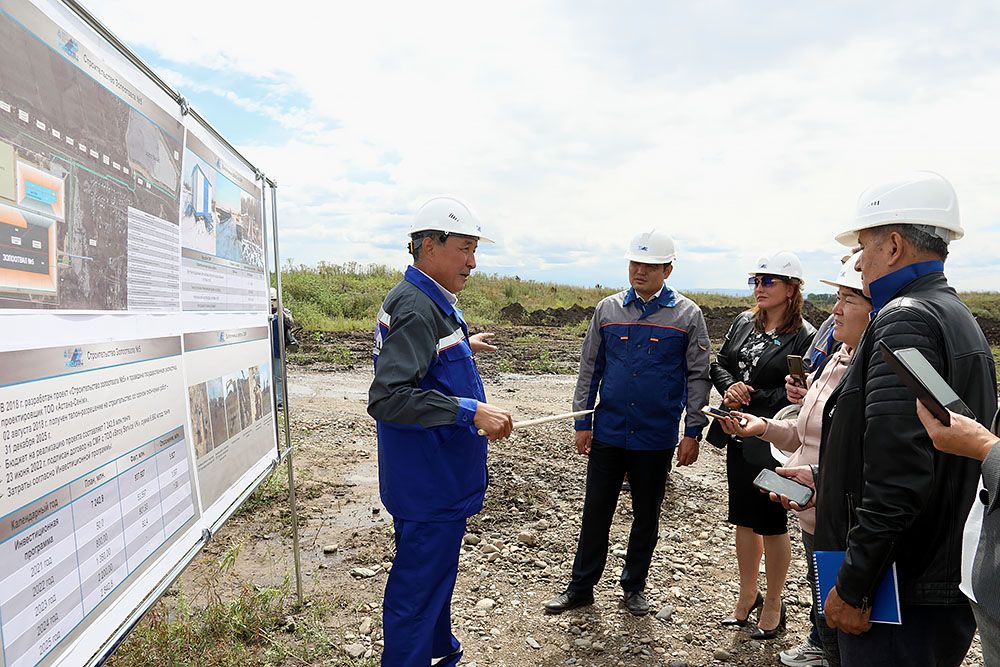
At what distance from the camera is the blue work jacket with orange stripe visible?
3.62 meters

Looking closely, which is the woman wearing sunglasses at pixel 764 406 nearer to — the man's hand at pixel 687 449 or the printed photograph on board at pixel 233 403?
the man's hand at pixel 687 449

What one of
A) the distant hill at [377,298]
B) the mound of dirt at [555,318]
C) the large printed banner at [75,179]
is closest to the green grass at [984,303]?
the distant hill at [377,298]

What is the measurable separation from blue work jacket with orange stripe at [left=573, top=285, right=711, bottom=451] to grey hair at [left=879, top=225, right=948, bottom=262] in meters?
1.78

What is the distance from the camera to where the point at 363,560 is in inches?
167

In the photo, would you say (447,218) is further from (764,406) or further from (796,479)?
(764,406)

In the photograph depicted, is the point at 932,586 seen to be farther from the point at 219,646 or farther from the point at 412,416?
the point at 219,646

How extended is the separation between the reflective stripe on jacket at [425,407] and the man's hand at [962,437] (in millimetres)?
1562

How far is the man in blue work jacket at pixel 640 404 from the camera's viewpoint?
11.9ft

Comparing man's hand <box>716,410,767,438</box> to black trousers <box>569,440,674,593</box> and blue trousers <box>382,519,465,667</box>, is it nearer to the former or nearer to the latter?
black trousers <box>569,440,674,593</box>

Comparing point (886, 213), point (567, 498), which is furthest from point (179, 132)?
point (567, 498)

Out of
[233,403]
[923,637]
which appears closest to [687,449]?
[923,637]

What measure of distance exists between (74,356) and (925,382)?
2160mm

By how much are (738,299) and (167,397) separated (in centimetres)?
3305

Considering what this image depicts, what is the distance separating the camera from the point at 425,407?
243 cm
